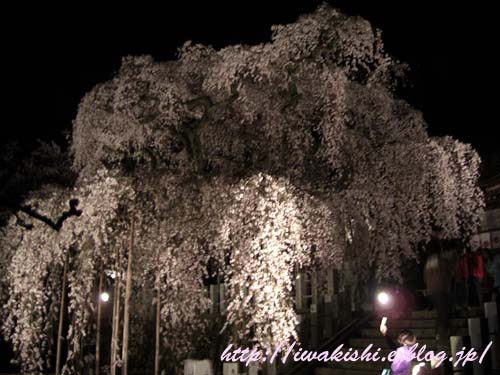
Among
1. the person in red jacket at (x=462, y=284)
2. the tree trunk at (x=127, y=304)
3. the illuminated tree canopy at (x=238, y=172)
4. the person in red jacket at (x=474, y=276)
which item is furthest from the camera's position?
the person in red jacket at (x=474, y=276)

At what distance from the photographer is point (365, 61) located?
10156 millimetres

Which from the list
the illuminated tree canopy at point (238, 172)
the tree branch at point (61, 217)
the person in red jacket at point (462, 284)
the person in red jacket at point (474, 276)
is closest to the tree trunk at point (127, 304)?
the illuminated tree canopy at point (238, 172)

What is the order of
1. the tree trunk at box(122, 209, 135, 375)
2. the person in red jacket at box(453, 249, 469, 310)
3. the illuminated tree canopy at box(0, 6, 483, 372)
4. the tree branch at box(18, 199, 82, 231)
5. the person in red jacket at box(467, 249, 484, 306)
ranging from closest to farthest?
the tree trunk at box(122, 209, 135, 375) < the illuminated tree canopy at box(0, 6, 483, 372) < the tree branch at box(18, 199, 82, 231) < the person in red jacket at box(453, 249, 469, 310) < the person in red jacket at box(467, 249, 484, 306)

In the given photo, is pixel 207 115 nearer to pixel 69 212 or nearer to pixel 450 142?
pixel 69 212

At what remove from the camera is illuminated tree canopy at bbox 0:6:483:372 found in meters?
9.26

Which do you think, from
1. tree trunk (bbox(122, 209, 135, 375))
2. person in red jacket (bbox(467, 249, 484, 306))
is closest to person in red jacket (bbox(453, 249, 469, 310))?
person in red jacket (bbox(467, 249, 484, 306))

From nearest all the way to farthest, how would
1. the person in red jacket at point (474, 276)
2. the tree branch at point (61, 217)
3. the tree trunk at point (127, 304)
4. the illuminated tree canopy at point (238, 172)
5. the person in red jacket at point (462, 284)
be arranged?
the tree trunk at point (127, 304)
the illuminated tree canopy at point (238, 172)
the tree branch at point (61, 217)
the person in red jacket at point (462, 284)
the person in red jacket at point (474, 276)

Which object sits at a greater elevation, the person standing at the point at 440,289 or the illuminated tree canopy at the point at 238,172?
the illuminated tree canopy at the point at 238,172

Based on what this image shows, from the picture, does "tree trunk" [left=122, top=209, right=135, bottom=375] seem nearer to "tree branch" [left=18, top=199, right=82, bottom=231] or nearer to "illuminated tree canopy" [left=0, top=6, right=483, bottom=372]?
"illuminated tree canopy" [left=0, top=6, right=483, bottom=372]

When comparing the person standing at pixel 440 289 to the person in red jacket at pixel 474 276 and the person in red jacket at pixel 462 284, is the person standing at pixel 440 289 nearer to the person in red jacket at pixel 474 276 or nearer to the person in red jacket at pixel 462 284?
the person in red jacket at pixel 462 284

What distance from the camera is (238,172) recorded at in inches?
390

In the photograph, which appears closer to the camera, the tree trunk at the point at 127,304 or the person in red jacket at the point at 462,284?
the tree trunk at the point at 127,304

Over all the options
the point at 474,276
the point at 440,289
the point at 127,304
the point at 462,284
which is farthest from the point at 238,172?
the point at 474,276

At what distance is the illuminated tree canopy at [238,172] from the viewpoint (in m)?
9.26
